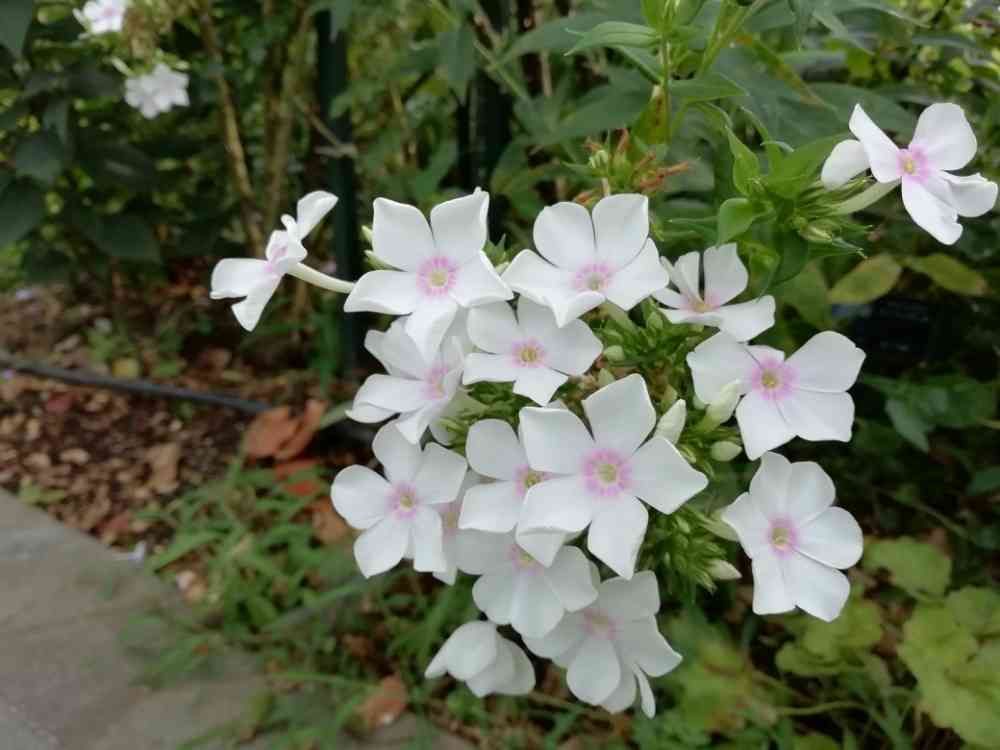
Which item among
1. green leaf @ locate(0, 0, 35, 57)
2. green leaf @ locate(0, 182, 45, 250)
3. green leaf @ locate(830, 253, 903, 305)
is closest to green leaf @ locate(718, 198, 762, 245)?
green leaf @ locate(830, 253, 903, 305)

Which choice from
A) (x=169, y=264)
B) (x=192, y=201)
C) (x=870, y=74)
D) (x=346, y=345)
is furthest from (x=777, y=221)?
(x=169, y=264)

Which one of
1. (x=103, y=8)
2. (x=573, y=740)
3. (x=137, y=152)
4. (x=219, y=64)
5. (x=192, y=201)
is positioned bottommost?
(x=573, y=740)

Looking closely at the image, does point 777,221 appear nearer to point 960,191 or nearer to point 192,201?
point 960,191

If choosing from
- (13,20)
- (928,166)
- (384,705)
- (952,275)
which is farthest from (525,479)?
(13,20)

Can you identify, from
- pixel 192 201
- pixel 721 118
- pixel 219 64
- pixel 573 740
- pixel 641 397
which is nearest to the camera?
pixel 641 397

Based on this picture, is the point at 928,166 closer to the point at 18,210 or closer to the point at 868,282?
the point at 868,282

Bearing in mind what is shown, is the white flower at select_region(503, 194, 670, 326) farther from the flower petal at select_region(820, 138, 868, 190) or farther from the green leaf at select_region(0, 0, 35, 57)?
the green leaf at select_region(0, 0, 35, 57)

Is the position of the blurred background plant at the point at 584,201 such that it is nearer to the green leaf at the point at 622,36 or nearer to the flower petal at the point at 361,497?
the green leaf at the point at 622,36

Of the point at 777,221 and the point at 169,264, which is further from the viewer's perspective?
the point at 169,264
